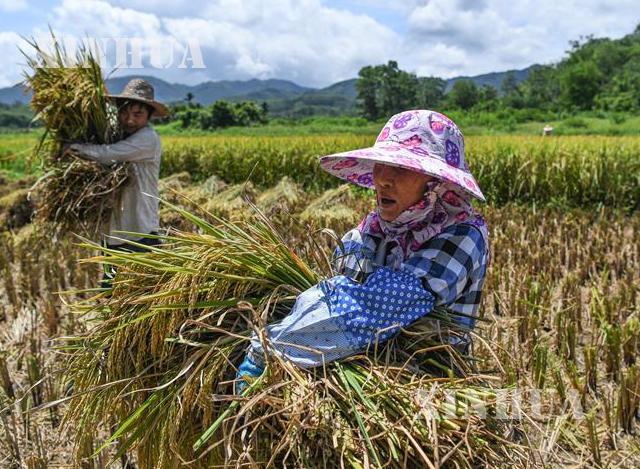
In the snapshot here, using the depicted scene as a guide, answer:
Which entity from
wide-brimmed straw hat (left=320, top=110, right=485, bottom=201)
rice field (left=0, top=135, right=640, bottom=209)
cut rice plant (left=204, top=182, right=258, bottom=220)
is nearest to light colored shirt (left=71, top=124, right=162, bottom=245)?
wide-brimmed straw hat (left=320, top=110, right=485, bottom=201)

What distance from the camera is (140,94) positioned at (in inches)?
123

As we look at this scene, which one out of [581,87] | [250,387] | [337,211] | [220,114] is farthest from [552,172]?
[581,87]

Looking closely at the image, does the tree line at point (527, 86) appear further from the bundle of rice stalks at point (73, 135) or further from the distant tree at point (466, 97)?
the bundle of rice stalks at point (73, 135)

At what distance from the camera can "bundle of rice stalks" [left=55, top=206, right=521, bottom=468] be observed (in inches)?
42.3

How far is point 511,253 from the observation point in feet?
15.0

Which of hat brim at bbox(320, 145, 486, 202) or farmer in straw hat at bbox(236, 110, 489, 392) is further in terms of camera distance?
hat brim at bbox(320, 145, 486, 202)

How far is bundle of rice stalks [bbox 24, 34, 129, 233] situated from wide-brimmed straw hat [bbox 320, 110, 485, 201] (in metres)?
2.12

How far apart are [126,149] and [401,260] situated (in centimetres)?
218

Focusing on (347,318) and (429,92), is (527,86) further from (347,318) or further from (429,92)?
(347,318)

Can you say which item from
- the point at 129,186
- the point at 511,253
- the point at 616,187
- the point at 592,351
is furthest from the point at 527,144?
the point at 129,186

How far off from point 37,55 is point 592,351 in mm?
3579

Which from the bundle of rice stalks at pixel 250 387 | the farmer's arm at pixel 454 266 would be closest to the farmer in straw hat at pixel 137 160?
the bundle of rice stalks at pixel 250 387

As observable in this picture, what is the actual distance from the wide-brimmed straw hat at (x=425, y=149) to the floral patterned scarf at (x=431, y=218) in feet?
0.20

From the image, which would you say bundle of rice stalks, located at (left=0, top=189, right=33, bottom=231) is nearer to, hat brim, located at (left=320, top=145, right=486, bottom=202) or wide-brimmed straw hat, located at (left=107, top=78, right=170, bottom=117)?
wide-brimmed straw hat, located at (left=107, top=78, right=170, bottom=117)
